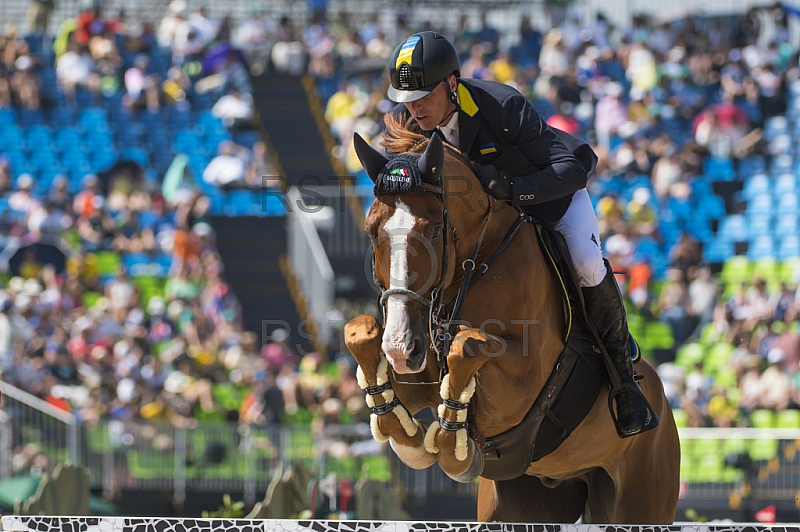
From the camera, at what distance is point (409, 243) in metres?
3.86

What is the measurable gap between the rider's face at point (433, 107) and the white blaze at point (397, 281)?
1.98 feet

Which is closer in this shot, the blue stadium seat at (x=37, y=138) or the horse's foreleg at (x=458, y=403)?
the horse's foreleg at (x=458, y=403)

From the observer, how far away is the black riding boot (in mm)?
4777

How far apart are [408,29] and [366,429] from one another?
8.86m

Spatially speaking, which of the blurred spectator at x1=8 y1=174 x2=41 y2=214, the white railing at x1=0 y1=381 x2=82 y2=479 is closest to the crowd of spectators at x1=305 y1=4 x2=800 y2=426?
the blurred spectator at x1=8 y1=174 x2=41 y2=214

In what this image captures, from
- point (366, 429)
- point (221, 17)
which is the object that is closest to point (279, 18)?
point (221, 17)

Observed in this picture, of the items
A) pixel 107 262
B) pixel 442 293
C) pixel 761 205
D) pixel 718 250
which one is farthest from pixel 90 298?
pixel 442 293

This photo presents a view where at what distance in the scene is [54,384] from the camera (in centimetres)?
1149

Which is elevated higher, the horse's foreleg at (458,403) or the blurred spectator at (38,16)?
the blurred spectator at (38,16)

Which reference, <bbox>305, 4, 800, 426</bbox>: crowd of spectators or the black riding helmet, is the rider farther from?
<bbox>305, 4, 800, 426</bbox>: crowd of spectators

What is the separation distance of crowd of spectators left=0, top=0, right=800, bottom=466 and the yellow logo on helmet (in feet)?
22.2

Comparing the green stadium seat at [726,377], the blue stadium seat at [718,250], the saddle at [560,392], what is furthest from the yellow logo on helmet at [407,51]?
the blue stadium seat at [718,250]

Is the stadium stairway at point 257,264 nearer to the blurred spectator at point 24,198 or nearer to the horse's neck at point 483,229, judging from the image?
the blurred spectator at point 24,198

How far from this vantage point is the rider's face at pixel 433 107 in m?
4.34
